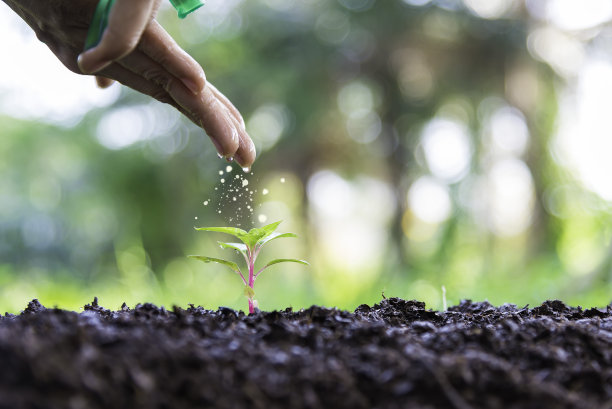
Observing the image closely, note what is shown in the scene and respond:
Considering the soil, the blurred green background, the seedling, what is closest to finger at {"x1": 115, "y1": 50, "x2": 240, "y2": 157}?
the seedling

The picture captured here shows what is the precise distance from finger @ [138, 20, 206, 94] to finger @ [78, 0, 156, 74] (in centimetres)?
20

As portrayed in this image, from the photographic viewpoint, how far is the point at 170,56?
46.6 inches

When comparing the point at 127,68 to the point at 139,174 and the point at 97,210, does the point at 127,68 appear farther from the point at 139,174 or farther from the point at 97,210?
the point at 97,210

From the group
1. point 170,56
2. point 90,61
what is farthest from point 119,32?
point 170,56

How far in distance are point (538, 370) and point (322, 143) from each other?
593 cm

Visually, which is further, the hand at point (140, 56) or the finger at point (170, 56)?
the finger at point (170, 56)

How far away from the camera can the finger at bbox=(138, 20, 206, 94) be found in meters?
1.16

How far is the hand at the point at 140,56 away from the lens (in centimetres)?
94

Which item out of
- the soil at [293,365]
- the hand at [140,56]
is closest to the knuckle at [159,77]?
the hand at [140,56]

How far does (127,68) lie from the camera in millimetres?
1263

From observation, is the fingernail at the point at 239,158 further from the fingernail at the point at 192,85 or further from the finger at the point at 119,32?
the finger at the point at 119,32

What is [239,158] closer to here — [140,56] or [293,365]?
[140,56]

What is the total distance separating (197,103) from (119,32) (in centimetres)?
38

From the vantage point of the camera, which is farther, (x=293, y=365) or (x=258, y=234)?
(x=258, y=234)
